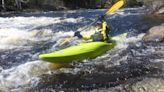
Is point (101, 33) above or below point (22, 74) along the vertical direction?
above

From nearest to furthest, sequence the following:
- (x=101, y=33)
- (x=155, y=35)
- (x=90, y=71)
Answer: (x=90, y=71)
(x=101, y=33)
(x=155, y=35)

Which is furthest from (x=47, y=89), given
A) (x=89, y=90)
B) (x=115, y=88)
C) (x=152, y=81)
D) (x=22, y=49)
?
(x=22, y=49)

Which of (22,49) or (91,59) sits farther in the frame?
(22,49)

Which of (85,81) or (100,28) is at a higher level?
(100,28)

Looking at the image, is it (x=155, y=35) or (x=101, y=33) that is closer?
(x=101, y=33)

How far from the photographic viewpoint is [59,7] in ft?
150

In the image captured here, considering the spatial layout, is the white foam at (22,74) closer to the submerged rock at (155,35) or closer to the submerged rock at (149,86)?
the submerged rock at (149,86)

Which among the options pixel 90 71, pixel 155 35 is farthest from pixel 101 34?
pixel 155 35

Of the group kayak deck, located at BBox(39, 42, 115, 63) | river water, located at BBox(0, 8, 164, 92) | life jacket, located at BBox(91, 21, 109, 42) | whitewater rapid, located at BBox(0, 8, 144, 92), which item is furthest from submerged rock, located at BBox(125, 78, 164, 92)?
life jacket, located at BBox(91, 21, 109, 42)

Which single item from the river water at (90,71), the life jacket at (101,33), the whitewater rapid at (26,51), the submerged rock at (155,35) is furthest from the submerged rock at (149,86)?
the submerged rock at (155,35)

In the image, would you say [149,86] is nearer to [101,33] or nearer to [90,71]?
[90,71]

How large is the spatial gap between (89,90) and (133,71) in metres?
1.90

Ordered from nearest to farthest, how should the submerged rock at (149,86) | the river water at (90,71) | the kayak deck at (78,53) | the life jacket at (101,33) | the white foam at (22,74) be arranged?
the submerged rock at (149,86)
the river water at (90,71)
the white foam at (22,74)
the kayak deck at (78,53)
the life jacket at (101,33)

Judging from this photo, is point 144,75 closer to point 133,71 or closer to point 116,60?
point 133,71
